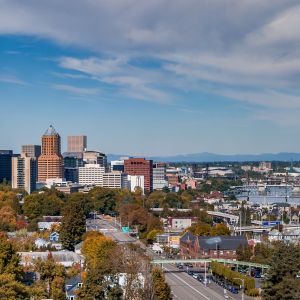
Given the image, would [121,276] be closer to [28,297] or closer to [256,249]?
[28,297]

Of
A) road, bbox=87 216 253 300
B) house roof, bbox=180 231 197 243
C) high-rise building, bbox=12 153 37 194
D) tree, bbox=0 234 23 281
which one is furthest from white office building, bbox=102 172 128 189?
tree, bbox=0 234 23 281

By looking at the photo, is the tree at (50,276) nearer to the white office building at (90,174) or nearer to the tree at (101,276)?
the tree at (101,276)

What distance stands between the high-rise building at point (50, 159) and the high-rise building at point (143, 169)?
10.1 m

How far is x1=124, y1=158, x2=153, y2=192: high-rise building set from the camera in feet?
325

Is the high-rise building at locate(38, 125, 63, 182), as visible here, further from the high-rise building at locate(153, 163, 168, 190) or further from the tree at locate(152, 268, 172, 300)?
the tree at locate(152, 268, 172, 300)

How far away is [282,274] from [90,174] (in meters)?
85.1

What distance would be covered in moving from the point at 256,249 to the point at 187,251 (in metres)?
5.23

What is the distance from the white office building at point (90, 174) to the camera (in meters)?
105

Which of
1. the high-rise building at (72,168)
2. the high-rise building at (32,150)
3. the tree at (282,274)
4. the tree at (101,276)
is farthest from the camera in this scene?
the high-rise building at (32,150)

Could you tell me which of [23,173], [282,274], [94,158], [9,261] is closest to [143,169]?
[23,173]

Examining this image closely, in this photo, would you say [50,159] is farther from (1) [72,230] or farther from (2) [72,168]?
(1) [72,230]

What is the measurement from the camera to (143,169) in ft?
330

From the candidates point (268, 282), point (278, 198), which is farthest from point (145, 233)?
point (278, 198)

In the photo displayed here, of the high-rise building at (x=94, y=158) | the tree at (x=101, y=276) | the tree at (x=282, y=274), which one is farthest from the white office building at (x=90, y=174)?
the tree at (x=282, y=274)
